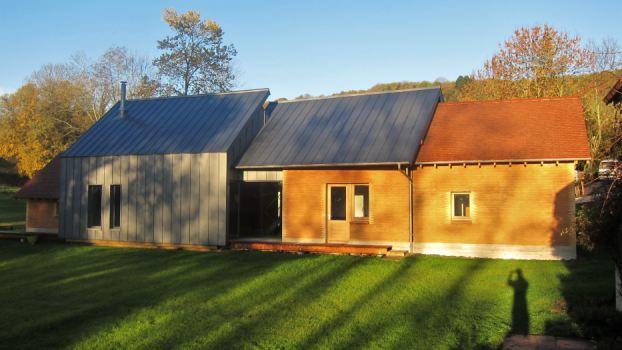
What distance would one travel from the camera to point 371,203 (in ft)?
50.8

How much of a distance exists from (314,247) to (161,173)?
6281mm

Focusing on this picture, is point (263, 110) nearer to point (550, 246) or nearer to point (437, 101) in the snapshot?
point (437, 101)

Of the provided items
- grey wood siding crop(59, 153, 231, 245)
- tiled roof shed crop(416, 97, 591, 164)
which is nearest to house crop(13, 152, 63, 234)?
grey wood siding crop(59, 153, 231, 245)

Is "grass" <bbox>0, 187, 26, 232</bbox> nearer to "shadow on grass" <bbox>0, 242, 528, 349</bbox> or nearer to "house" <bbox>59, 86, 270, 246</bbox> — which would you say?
"house" <bbox>59, 86, 270, 246</bbox>

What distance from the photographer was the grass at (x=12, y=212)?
2976 centimetres

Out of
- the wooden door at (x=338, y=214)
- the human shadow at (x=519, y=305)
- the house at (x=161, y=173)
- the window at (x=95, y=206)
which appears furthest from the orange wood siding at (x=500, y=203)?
the window at (x=95, y=206)

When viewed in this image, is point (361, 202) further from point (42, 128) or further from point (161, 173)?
point (42, 128)

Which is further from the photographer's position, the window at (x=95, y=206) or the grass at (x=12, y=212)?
the grass at (x=12, y=212)

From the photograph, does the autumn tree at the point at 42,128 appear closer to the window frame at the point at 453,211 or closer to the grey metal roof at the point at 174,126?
the grey metal roof at the point at 174,126

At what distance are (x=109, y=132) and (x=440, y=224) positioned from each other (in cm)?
1351

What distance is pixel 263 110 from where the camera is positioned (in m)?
19.8

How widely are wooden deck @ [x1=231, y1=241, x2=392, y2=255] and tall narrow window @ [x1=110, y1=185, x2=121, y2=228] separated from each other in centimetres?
499

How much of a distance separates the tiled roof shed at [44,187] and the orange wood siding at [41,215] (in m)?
0.40

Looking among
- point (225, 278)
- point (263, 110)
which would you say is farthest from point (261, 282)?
point (263, 110)
